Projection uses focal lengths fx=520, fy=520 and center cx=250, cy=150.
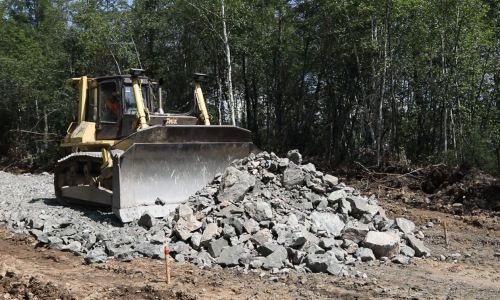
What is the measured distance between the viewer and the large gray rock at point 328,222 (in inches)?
272

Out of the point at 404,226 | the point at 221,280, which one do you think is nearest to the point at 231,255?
the point at 221,280

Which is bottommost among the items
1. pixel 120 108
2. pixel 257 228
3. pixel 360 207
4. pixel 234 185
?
pixel 257 228

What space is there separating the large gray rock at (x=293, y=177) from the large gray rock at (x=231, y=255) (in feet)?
6.41

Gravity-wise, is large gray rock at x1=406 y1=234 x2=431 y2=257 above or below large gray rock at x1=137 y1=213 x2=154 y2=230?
below

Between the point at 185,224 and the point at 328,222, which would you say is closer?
the point at 185,224

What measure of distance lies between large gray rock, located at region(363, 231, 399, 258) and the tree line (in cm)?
749

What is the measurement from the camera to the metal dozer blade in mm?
7398

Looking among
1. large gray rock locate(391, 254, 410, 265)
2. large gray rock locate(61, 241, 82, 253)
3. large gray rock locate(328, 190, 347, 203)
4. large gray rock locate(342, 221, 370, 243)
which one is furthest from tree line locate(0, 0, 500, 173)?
large gray rock locate(61, 241, 82, 253)

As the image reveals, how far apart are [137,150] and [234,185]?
4.91 feet

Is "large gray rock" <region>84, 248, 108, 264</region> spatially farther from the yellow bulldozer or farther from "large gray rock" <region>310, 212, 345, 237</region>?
"large gray rock" <region>310, 212, 345, 237</region>

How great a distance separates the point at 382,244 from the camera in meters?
6.41

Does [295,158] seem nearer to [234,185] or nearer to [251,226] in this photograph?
[234,185]

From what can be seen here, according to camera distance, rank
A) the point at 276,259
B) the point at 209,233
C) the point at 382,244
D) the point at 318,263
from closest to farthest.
Answer: the point at 318,263 < the point at 276,259 < the point at 382,244 < the point at 209,233

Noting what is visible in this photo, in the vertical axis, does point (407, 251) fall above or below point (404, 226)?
below
